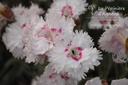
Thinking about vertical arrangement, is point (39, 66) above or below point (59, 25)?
below

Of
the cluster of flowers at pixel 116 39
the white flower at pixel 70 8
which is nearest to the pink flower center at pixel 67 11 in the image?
the white flower at pixel 70 8

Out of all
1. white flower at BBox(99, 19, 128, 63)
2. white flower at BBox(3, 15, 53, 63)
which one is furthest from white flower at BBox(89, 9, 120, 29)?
white flower at BBox(3, 15, 53, 63)

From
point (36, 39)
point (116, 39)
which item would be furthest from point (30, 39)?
point (116, 39)

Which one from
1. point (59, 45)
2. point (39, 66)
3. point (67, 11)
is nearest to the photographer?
point (59, 45)

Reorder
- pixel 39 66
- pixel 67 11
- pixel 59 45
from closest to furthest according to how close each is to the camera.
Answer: pixel 59 45 → pixel 67 11 → pixel 39 66

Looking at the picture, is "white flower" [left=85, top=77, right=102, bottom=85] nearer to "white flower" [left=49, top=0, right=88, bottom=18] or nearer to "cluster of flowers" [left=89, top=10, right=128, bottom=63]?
"cluster of flowers" [left=89, top=10, right=128, bottom=63]

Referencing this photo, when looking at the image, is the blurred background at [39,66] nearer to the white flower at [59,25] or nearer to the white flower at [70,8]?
the white flower at [70,8]

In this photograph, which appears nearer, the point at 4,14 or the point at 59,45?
the point at 59,45

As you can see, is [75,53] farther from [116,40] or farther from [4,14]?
[4,14]
